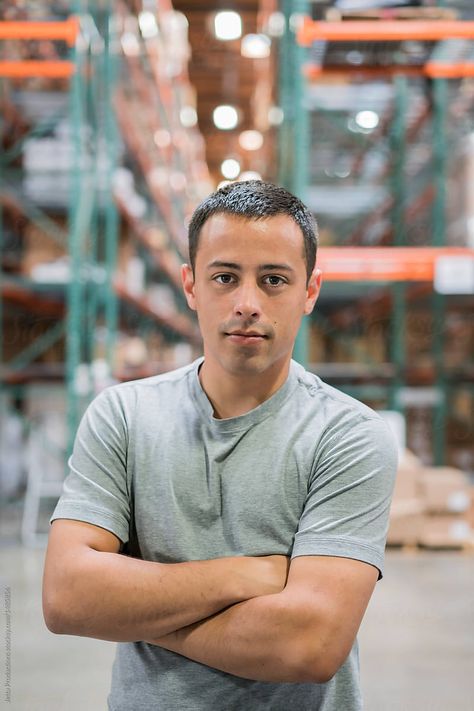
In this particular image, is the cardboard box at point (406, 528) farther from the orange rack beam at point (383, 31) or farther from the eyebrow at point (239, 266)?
the eyebrow at point (239, 266)

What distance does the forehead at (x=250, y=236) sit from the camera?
1597 mm

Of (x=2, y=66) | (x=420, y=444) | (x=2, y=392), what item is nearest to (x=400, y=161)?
(x=420, y=444)

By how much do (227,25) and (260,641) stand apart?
40.4 ft

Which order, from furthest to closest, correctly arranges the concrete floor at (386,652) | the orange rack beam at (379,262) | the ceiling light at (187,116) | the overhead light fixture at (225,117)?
the overhead light fixture at (225,117)
the ceiling light at (187,116)
the orange rack beam at (379,262)
the concrete floor at (386,652)

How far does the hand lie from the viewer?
4.96 feet

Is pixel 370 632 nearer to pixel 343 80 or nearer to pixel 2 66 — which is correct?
pixel 2 66

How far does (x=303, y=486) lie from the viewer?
1579 mm

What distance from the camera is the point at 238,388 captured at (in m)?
1.67

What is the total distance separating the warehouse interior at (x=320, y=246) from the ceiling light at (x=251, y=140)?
5.22 meters

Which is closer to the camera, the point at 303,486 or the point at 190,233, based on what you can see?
the point at 303,486

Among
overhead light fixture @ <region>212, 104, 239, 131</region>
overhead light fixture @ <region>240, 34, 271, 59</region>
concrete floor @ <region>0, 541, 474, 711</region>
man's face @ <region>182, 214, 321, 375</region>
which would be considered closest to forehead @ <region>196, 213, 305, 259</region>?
man's face @ <region>182, 214, 321, 375</region>

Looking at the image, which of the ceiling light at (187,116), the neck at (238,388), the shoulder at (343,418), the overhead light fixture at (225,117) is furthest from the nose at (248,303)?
the overhead light fixture at (225,117)

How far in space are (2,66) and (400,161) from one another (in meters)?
4.25

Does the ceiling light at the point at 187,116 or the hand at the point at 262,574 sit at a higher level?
the ceiling light at the point at 187,116
